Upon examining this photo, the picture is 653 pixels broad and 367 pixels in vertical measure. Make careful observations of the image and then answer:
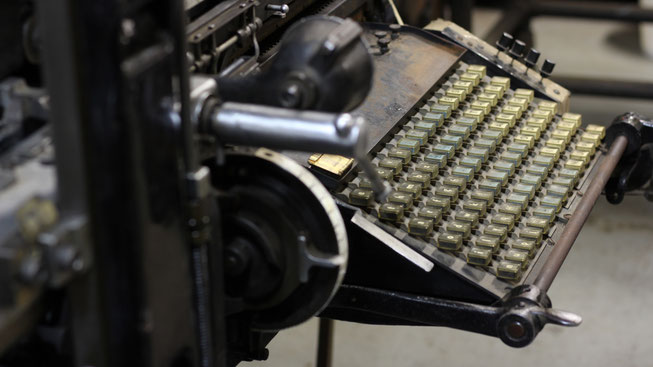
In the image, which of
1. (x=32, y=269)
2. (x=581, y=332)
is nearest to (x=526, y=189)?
(x=32, y=269)

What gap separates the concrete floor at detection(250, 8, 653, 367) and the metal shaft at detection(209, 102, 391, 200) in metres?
2.31

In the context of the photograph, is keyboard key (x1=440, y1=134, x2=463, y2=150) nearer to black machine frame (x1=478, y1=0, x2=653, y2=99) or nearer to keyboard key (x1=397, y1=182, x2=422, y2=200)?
keyboard key (x1=397, y1=182, x2=422, y2=200)

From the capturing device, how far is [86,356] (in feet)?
4.29

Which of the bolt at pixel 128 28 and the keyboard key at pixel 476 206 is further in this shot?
the keyboard key at pixel 476 206

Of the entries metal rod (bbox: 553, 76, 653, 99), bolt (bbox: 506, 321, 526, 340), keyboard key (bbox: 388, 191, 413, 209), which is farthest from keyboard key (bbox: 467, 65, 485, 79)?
metal rod (bbox: 553, 76, 653, 99)

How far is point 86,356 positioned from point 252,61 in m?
0.84

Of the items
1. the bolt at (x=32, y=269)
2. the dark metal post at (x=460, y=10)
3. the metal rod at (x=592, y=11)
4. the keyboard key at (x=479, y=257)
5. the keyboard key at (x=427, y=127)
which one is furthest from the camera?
the metal rod at (x=592, y=11)

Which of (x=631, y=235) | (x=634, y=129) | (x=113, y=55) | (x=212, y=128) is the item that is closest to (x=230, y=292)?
(x=212, y=128)

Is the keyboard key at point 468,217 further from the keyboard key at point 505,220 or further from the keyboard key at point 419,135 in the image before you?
the keyboard key at point 419,135

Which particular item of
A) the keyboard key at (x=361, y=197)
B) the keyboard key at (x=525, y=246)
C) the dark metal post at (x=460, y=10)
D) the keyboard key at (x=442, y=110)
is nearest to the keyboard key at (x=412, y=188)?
the keyboard key at (x=361, y=197)

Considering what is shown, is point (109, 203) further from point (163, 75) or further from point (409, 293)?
point (409, 293)

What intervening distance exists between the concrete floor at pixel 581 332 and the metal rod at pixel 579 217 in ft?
4.50

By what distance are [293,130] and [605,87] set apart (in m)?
3.46

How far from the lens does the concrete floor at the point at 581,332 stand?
366 cm
